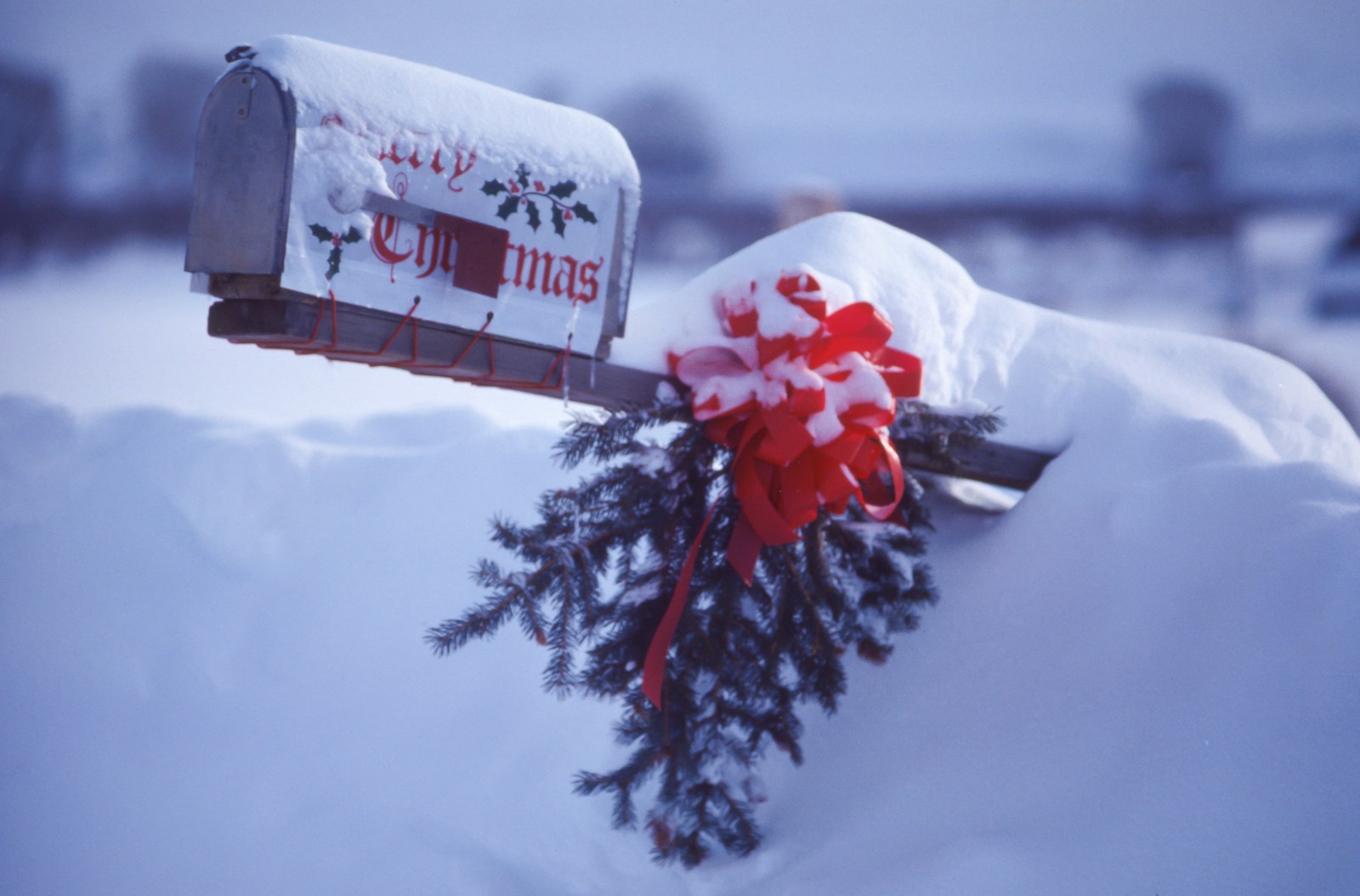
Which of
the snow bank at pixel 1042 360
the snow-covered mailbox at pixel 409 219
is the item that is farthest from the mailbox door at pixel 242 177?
the snow bank at pixel 1042 360

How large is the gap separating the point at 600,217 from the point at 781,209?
0.71 meters

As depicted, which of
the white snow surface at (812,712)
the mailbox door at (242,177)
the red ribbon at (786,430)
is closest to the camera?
the mailbox door at (242,177)

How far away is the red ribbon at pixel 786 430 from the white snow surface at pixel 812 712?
0.11 meters

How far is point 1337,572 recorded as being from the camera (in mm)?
979

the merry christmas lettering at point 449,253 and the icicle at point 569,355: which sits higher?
the merry christmas lettering at point 449,253

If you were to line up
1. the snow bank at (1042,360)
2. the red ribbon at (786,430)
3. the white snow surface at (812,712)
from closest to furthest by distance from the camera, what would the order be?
the white snow surface at (812,712) < the red ribbon at (786,430) < the snow bank at (1042,360)

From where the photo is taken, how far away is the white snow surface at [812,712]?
942 mm

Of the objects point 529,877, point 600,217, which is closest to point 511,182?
point 600,217

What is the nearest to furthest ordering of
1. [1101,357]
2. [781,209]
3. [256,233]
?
[256,233]
[1101,357]
[781,209]

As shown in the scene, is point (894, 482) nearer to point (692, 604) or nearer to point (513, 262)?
point (692, 604)

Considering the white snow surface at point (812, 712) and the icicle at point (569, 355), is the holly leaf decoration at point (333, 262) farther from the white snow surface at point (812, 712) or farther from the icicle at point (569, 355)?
the white snow surface at point (812, 712)

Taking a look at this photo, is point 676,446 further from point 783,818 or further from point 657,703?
point 783,818

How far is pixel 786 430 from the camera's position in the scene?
1.06 metres

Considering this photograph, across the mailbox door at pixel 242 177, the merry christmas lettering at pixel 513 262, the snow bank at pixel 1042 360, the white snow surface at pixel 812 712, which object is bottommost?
the white snow surface at pixel 812 712
